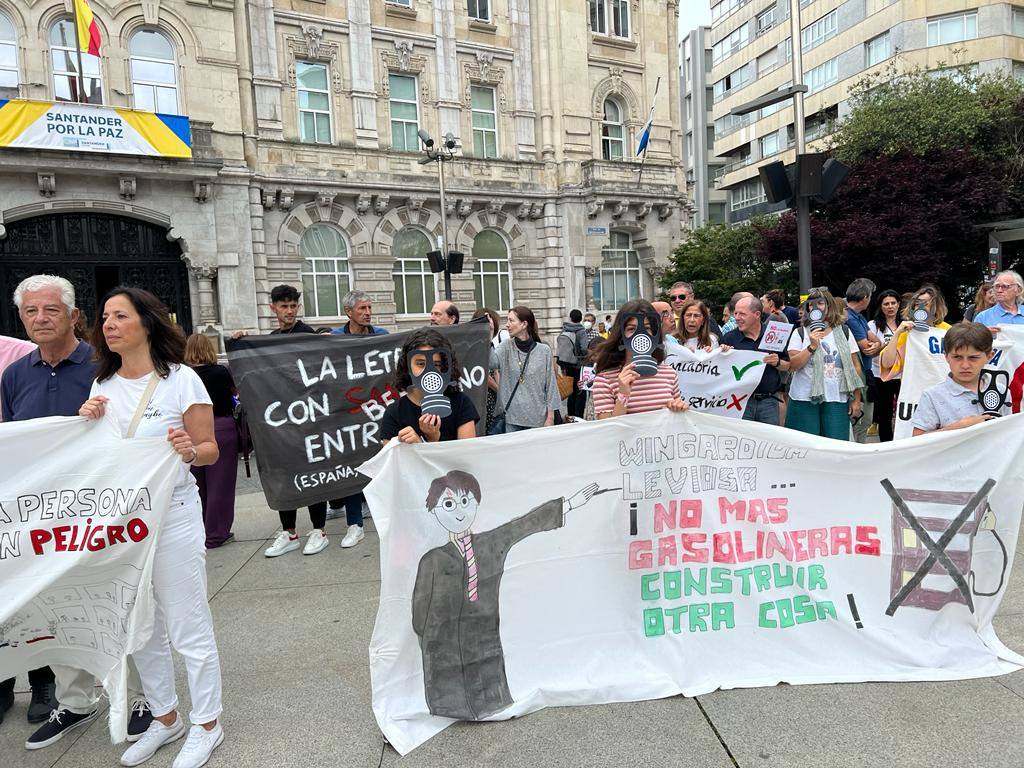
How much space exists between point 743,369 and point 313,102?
64.2ft

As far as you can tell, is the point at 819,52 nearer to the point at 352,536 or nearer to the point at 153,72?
the point at 153,72

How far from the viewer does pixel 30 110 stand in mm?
16188

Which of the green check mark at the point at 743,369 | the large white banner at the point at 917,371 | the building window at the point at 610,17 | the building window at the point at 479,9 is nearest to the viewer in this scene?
the green check mark at the point at 743,369

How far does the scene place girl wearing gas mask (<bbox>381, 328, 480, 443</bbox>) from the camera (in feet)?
10.7

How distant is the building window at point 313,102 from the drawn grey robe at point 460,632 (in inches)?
801

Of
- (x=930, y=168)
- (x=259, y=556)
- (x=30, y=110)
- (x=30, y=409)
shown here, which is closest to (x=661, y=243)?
(x=930, y=168)

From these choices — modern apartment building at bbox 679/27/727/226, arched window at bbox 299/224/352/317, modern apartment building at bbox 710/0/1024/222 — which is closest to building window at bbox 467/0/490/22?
arched window at bbox 299/224/352/317

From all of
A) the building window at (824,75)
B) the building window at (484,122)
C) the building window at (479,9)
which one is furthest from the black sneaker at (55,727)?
the building window at (824,75)

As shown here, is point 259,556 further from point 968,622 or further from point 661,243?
point 661,243

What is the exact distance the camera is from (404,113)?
73.4 ft

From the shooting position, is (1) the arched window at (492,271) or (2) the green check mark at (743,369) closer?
(2) the green check mark at (743,369)

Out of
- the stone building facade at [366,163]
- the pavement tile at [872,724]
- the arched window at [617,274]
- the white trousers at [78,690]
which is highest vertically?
the stone building facade at [366,163]

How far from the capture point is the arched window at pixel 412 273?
74.6 ft

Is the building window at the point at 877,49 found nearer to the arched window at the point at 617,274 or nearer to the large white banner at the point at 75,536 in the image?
the arched window at the point at 617,274
